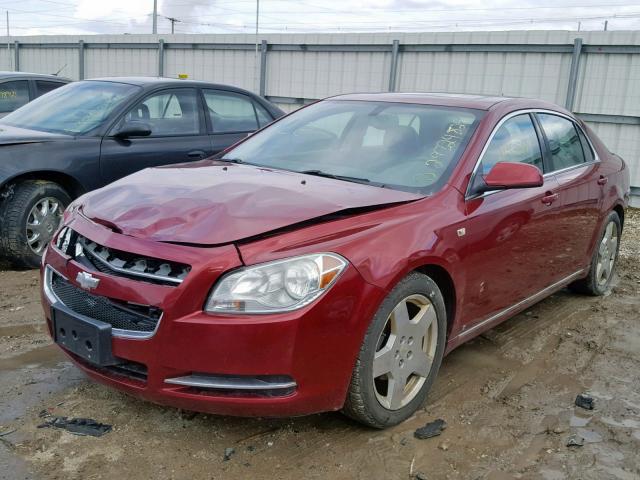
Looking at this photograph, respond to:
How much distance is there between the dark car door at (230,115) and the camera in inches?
252

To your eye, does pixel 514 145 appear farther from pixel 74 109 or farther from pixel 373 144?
pixel 74 109

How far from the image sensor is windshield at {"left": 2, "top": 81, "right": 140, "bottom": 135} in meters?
5.61

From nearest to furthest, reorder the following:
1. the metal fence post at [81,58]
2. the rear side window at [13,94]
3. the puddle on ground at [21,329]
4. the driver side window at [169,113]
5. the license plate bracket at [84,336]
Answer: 1. the license plate bracket at [84,336]
2. the puddle on ground at [21,329]
3. the driver side window at [169,113]
4. the rear side window at [13,94]
5. the metal fence post at [81,58]

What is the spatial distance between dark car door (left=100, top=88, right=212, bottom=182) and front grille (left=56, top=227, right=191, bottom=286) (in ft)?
9.42

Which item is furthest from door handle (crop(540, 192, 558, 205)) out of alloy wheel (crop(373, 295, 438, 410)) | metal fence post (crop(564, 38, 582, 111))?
metal fence post (crop(564, 38, 582, 111))

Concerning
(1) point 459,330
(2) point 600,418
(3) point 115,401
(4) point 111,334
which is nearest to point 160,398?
(4) point 111,334

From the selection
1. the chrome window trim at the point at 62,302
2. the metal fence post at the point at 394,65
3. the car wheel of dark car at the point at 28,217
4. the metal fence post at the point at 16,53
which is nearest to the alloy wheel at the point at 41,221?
the car wheel of dark car at the point at 28,217

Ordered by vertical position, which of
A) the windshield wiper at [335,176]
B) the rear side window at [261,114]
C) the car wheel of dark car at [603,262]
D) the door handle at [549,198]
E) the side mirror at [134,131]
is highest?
the rear side window at [261,114]

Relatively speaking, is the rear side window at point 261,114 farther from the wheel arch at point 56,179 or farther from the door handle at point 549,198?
the door handle at point 549,198

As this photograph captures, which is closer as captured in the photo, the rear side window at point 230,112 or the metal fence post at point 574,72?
the rear side window at point 230,112

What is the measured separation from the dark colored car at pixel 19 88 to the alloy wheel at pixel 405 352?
6482 millimetres

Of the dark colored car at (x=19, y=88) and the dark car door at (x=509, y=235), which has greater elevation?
the dark colored car at (x=19, y=88)

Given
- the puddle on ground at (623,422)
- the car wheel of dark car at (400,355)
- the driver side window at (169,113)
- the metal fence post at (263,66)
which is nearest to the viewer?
the car wheel of dark car at (400,355)

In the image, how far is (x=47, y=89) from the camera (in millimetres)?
8109
